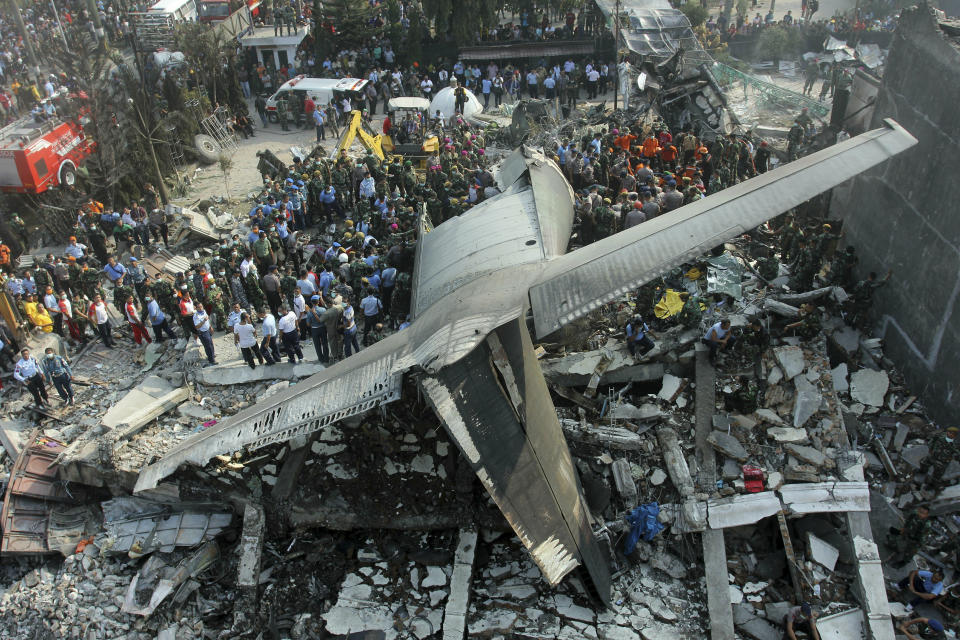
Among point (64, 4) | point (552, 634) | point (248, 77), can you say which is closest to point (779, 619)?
point (552, 634)

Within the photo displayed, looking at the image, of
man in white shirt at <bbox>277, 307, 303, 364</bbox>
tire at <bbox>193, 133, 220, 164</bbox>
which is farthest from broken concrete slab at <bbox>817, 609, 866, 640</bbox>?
tire at <bbox>193, 133, 220, 164</bbox>

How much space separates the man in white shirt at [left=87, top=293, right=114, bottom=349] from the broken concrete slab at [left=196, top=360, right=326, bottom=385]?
3.15m

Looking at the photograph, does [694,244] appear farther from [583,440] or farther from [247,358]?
[247,358]

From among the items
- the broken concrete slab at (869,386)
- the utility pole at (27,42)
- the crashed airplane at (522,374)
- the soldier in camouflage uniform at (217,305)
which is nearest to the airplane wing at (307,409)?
the crashed airplane at (522,374)

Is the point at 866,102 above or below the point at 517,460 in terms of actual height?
above

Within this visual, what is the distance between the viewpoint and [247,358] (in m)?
15.4

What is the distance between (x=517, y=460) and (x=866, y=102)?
16000 mm

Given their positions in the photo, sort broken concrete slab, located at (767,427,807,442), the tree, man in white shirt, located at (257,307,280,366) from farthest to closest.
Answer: the tree < man in white shirt, located at (257,307,280,366) < broken concrete slab, located at (767,427,807,442)

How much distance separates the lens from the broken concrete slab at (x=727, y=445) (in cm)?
1212

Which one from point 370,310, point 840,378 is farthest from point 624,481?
point 370,310

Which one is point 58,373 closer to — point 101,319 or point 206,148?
point 101,319

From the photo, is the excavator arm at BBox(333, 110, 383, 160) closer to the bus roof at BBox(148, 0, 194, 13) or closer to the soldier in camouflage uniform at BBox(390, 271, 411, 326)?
the soldier in camouflage uniform at BBox(390, 271, 411, 326)

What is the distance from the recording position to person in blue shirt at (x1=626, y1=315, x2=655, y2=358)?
537 inches

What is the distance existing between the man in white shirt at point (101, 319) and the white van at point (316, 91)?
16.1 metres
